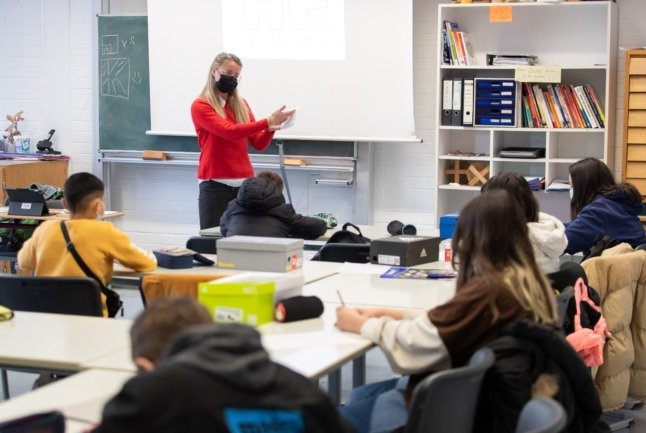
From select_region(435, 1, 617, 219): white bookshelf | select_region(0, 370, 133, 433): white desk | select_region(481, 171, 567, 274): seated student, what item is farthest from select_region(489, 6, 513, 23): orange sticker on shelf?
select_region(0, 370, 133, 433): white desk

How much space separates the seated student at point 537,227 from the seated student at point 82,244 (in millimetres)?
1450

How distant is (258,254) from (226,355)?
2.55m

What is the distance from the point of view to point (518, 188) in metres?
3.89

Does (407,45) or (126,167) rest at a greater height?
(407,45)

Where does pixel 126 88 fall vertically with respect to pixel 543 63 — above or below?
below

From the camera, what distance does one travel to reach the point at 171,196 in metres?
7.80

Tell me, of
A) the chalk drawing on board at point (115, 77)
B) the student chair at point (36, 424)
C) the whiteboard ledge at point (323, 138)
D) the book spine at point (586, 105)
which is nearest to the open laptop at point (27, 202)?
the whiteboard ledge at point (323, 138)

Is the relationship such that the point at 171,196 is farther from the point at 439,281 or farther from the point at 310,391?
the point at 310,391

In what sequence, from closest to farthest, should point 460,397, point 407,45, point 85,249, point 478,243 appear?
1. point 460,397
2. point 478,243
3. point 85,249
4. point 407,45

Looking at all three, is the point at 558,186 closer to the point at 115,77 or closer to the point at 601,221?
the point at 601,221

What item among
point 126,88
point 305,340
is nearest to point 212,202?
point 126,88

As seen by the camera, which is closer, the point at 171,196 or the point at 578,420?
the point at 578,420

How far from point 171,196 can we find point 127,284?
3.69 meters

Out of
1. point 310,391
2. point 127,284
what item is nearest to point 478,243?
point 310,391
